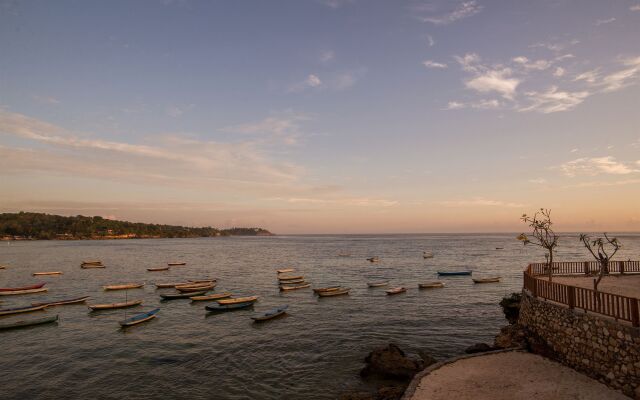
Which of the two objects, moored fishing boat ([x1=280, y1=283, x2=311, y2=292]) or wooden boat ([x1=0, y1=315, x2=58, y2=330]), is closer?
wooden boat ([x1=0, y1=315, x2=58, y2=330])

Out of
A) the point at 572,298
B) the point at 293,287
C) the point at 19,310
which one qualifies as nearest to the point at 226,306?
Answer: the point at 293,287

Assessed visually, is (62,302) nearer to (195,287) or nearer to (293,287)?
(195,287)

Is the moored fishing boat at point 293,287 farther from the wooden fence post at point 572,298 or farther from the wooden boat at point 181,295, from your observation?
the wooden fence post at point 572,298

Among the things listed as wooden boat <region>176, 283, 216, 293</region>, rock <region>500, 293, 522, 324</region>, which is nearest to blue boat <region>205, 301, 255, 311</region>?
wooden boat <region>176, 283, 216, 293</region>

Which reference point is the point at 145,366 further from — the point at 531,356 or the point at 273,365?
the point at 531,356

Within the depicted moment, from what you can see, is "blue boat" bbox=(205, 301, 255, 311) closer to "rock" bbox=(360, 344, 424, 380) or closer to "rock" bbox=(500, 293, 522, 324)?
"rock" bbox=(360, 344, 424, 380)

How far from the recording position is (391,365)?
20.8m

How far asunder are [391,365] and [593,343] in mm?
9718

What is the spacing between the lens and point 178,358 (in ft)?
81.3

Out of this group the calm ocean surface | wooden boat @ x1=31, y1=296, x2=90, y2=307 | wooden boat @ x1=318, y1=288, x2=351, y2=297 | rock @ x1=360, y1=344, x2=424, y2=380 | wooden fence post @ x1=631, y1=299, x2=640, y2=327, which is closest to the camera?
wooden fence post @ x1=631, y1=299, x2=640, y2=327

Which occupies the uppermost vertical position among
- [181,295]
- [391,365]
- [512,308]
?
[512,308]

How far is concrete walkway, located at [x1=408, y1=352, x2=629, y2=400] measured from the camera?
44.8 feet

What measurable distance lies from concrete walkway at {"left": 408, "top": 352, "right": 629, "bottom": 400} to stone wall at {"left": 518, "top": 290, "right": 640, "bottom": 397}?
0.43 m

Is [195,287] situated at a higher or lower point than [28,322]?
higher
